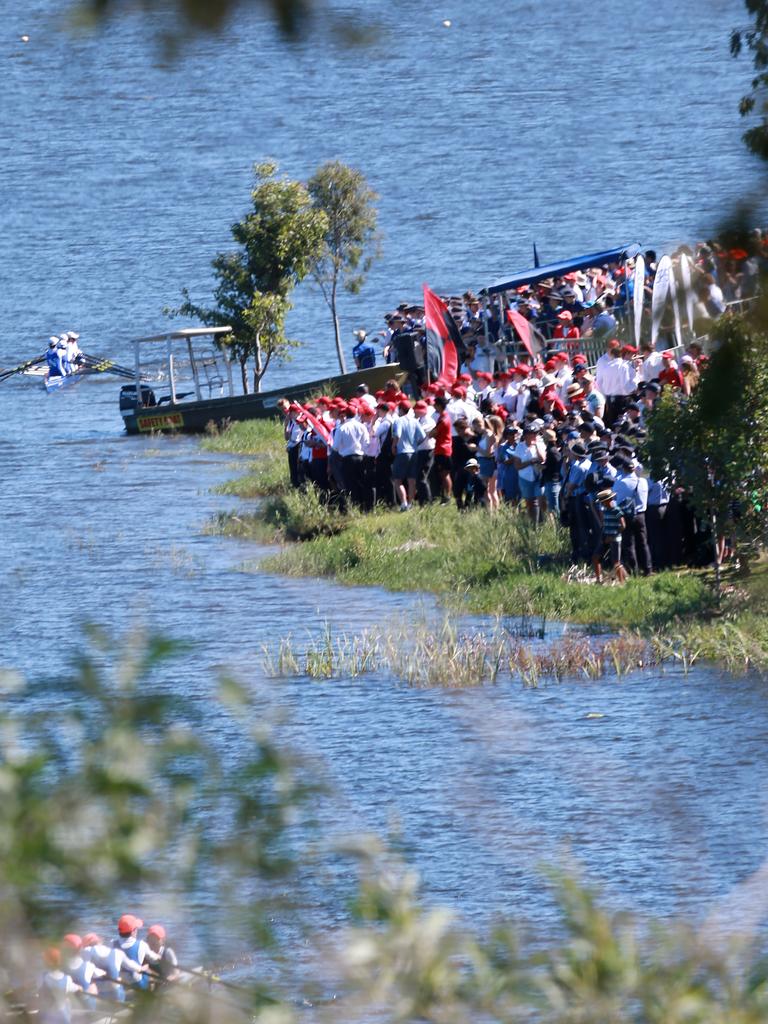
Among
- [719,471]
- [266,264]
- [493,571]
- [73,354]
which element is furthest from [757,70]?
[73,354]

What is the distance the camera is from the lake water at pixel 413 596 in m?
3.29

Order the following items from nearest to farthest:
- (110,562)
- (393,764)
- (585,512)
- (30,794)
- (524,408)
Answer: (30,794) → (393,764) → (585,512) → (524,408) → (110,562)

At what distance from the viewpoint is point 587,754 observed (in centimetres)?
1697

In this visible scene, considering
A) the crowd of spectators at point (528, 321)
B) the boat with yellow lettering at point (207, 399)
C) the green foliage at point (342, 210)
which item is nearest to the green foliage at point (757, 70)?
the crowd of spectators at point (528, 321)

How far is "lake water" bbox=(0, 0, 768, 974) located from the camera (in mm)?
3295

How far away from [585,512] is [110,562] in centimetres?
995

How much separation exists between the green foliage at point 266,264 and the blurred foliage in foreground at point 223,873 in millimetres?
40803

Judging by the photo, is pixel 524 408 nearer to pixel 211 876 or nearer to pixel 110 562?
pixel 110 562

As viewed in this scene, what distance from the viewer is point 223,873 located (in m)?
2.98

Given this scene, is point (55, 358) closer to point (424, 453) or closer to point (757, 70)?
point (424, 453)

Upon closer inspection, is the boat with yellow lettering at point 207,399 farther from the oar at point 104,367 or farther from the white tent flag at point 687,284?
the white tent flag at point 687,284

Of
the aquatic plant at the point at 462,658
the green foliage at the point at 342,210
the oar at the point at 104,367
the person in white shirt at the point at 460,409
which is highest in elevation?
the green foliage at the point at 342,210

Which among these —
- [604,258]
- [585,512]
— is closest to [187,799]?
[585,512]

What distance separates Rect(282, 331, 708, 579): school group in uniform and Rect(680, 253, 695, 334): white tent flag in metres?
12.2
